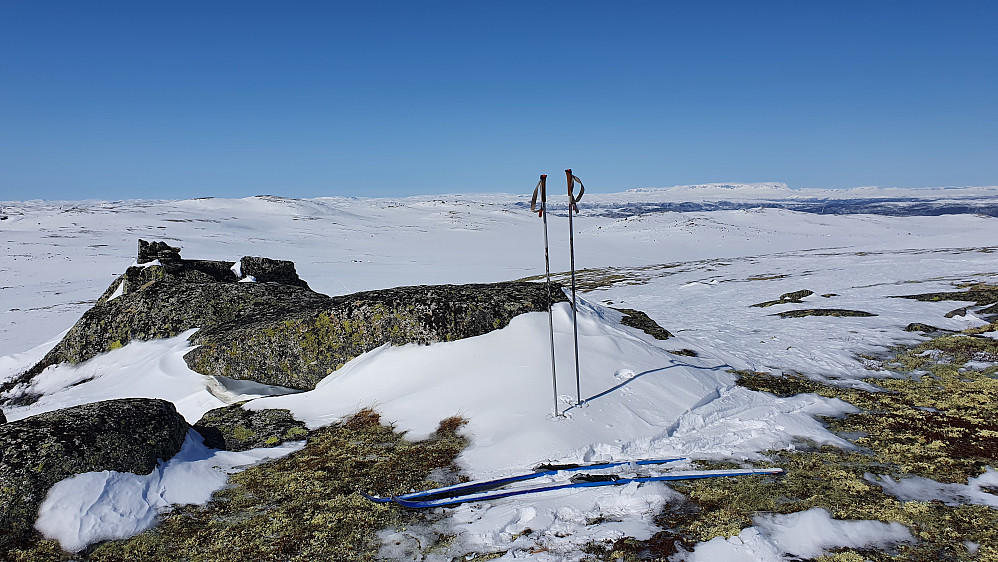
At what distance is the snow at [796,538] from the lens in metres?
4.15

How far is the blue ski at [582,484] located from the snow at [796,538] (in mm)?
847

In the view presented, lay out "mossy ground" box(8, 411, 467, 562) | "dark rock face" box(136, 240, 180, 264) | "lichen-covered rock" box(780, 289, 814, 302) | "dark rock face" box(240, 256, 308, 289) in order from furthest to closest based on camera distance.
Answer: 1. "lichen-covered rock" box(780, 289, 814, 302)
2. "dark rock face" box(240, 256, 308, 289)
3. "dark rock face" box(136, 240, 180, 264)
4. "mossy ground" box(8, 411, 467, 562)

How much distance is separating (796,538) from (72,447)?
691 centimetres

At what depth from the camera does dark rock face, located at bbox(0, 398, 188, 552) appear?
193 inches

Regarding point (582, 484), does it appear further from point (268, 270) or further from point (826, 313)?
point (826, 313)

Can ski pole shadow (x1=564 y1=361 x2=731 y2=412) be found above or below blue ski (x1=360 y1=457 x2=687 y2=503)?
above

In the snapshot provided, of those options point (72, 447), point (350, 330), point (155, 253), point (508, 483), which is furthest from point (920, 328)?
point (155, 253)

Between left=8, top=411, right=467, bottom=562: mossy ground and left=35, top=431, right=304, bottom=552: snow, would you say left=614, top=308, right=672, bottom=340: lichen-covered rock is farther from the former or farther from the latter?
left=35, top=431, right=304, bottom=552: snow

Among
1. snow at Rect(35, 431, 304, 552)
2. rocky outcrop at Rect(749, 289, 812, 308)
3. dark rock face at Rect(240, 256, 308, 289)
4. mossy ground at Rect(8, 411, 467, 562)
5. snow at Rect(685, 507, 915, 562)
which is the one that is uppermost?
dark rock face at Rect(240, 256, 308, 289)

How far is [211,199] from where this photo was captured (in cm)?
14300

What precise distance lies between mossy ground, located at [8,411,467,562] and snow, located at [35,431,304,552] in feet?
0.45

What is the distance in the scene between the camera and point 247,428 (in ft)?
25.0

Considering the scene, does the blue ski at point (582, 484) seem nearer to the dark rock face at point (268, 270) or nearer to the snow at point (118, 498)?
the snow at point (118, 498)

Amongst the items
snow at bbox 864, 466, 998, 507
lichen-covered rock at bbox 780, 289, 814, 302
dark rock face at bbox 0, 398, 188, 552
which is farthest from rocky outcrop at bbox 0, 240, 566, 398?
lichen-covered rock at bbox 780, 289, 814, 302
